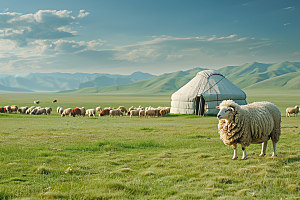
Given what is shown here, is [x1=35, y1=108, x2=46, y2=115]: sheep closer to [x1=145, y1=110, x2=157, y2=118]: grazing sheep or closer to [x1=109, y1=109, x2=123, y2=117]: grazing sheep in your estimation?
[x1=109, y1=109, x2=123, y2=117]: grazing sheep

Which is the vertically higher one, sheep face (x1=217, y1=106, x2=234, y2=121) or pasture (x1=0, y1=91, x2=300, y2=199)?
sheep face (x1=217, y1=106, x2=234, y2=121)

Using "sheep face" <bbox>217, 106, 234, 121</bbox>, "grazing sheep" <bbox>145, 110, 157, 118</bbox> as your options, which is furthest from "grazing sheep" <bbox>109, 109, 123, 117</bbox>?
"sheep face" <bbox>217, 106, 234, 121</bbox>

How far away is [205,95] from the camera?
33.1 meters

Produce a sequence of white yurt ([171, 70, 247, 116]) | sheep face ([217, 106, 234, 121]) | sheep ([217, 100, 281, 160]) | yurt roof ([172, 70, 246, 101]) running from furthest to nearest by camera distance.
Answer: yurt roof ([172, 70, 246, 101]), white yurt ([171, 70, 247, 116]), sheep ([217, 100, 281, 160]), sheep face ([217, 106, 234, 121])

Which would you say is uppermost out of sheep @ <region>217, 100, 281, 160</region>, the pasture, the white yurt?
the white yurt

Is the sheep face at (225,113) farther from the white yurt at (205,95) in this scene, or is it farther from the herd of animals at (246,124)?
the white yurt at (205,95)

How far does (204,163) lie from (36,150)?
7533mm

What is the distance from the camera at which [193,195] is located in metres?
5.16

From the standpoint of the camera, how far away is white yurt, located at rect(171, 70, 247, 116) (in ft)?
110

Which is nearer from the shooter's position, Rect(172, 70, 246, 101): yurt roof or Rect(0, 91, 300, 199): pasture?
Rect(0, 91, 300, 199): pasture

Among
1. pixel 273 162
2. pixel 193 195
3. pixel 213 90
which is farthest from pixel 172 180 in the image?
pixel 213 90

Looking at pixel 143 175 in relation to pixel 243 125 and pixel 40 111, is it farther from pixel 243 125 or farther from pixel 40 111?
pixel 40 111

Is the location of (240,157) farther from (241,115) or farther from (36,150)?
(36,150)

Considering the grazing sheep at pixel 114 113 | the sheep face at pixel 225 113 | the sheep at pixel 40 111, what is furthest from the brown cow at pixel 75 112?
the sheep face at pixel 225 113
